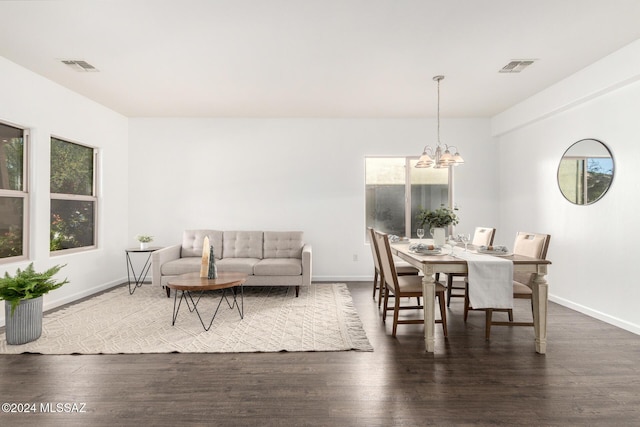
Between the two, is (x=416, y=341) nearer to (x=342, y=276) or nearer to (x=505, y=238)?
(x=342, y=276)

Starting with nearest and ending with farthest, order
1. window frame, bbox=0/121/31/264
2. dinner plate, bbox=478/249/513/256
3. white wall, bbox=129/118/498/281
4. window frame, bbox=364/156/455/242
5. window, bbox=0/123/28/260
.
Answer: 1. dinner plate, bbox=478/249/513/256
2. window, bbox=0/123/28/260
3. window frame, bbox=0/121/31/264
4. white wall, bbox=129/118/498/281
5. window frame, bbox=364/156/455/242

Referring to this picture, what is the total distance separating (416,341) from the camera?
3197mm

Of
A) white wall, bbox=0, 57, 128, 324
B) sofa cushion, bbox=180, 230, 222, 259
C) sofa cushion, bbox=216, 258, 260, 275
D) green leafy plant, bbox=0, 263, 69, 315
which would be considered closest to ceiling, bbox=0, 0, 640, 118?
white wall, bbox=0, 57, 128, 324

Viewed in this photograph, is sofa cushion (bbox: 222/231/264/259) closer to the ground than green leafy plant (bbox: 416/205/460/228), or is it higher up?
closer to the ground

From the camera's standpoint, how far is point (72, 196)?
4754mm

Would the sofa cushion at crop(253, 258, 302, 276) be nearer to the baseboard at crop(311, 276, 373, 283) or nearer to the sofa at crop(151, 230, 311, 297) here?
the sofa at crop(151, 230, 311, 297)

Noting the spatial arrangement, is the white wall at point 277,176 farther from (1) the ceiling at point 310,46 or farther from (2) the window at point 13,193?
(2) the window at point 13,193

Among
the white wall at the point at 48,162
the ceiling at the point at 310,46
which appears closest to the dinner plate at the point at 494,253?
the ceiling at the point at 310,46

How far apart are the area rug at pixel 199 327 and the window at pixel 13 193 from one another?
0.84 meters

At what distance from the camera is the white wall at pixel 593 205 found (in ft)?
11.6

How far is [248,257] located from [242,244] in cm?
23

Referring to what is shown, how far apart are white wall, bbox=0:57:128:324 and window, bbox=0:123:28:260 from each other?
0.08 metres

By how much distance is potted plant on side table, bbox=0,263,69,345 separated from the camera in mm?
3045

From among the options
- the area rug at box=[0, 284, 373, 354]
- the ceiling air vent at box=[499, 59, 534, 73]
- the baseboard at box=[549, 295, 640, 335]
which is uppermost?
the ceiling air vent at box=[499, 59, 534, 73]
